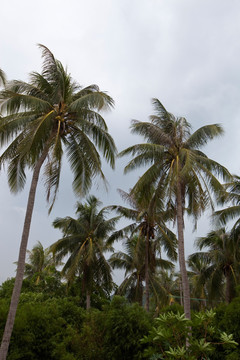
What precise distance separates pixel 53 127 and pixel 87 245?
11616mm

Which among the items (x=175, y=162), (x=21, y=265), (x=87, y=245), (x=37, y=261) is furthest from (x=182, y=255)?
(x=37, y=261)

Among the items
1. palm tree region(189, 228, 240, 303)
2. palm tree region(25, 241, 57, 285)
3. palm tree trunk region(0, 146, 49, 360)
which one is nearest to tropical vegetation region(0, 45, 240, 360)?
palm tree trunk region(0, 146, 49, 360)

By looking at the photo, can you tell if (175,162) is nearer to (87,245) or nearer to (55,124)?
(55,124)

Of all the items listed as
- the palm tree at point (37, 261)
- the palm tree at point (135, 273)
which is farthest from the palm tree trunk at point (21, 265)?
the palm tree at point (37, 261)

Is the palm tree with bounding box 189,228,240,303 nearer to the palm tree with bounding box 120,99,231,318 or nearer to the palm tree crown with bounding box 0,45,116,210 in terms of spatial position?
the palm tree with bounding box 120,99,231,318

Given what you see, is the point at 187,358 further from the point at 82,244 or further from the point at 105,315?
the point at 82,244

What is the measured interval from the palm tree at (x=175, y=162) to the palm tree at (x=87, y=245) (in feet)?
25.0

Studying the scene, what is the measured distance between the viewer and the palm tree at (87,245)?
21.1m

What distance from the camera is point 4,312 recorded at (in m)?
11.7

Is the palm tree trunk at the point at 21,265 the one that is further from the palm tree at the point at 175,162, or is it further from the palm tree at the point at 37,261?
the palm tree at the point at 37,261

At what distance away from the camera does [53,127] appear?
38.9 feet

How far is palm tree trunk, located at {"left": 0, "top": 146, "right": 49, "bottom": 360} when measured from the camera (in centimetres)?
920

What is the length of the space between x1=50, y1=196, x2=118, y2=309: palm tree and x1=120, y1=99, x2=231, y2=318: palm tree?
25.0ft

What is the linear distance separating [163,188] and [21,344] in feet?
26.6
